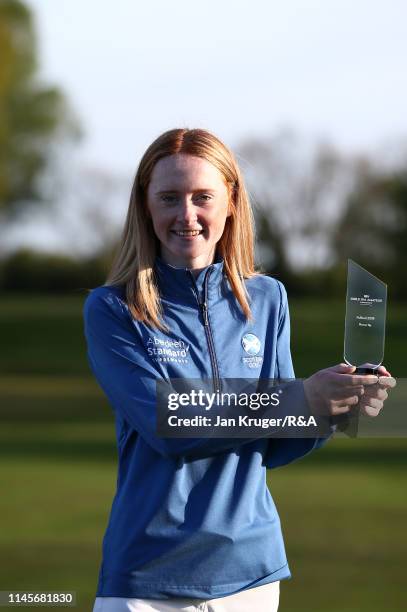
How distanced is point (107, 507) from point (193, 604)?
269 inches

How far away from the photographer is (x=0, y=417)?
17.2 meters

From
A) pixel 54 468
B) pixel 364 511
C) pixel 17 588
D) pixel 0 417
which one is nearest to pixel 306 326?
pixel 0 417

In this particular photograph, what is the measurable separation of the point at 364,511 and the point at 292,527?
118 cm

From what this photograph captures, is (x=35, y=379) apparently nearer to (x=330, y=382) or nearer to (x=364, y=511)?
(x=364, y=511)

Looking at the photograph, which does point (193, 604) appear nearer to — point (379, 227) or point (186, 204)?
point (186, 204)

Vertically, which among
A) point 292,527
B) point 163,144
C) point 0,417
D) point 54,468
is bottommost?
point 0,417

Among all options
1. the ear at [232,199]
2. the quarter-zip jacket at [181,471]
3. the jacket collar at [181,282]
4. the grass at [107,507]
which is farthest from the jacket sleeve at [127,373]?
the grass at [107,507]

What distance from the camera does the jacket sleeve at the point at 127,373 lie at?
2.44m

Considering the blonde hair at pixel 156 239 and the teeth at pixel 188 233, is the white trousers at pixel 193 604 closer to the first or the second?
the blonde hair at pixel 156 239

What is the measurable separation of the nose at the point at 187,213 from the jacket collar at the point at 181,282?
0.39 feet

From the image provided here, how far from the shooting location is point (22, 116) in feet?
142

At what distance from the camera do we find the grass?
6.26 metres

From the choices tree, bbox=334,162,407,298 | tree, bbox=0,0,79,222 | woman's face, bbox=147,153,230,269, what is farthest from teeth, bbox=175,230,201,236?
Answer: tree, bbox=0,0,79,222

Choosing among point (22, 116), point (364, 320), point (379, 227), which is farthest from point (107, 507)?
point (22, 116)
